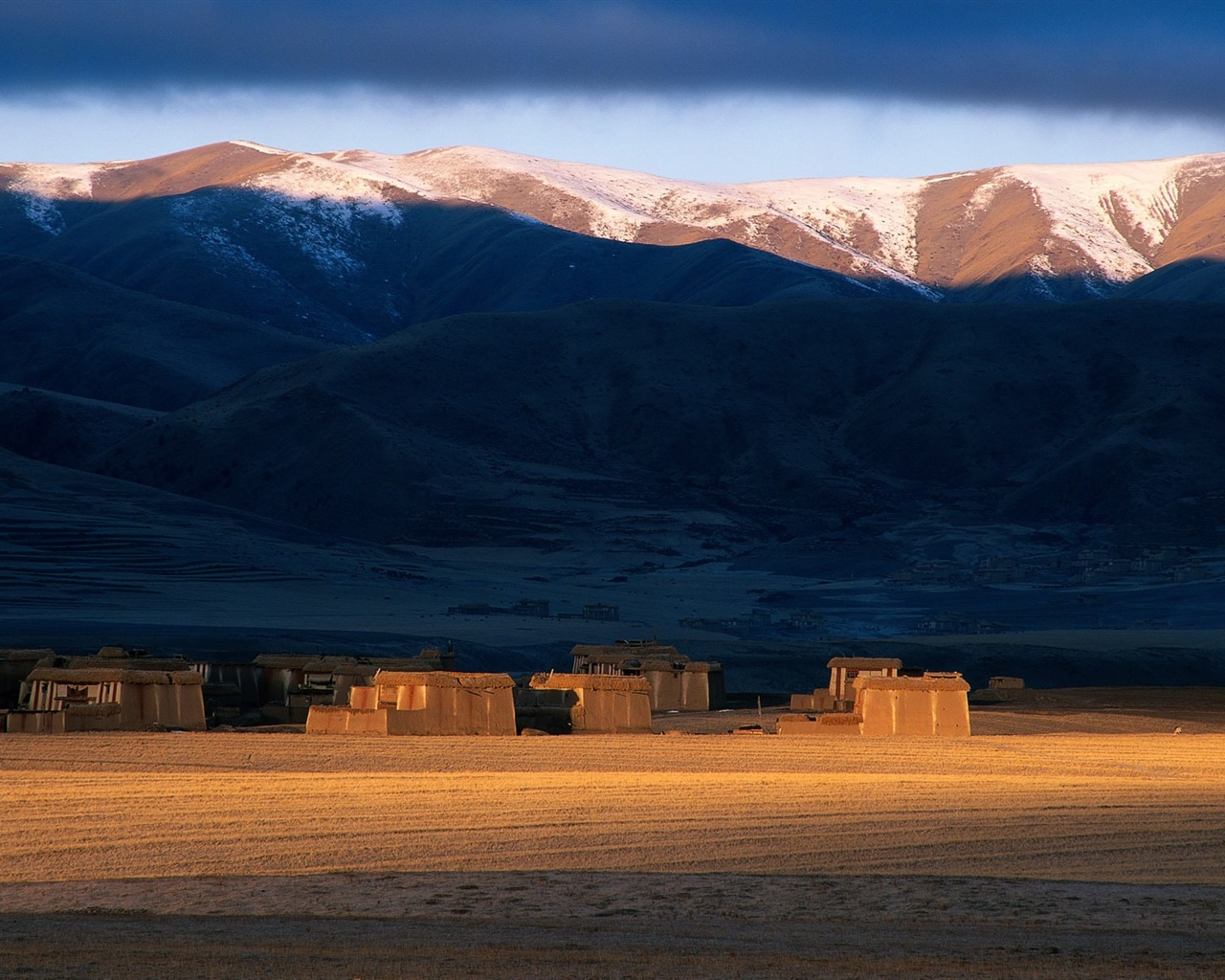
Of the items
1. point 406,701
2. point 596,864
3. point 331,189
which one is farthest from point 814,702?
point 331,189

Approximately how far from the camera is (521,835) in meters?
14.2

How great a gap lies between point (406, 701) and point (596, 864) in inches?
463

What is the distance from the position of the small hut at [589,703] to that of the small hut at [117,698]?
4.57 m

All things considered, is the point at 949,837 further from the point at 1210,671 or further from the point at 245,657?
the point at 1210,671

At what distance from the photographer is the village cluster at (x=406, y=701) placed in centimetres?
2434

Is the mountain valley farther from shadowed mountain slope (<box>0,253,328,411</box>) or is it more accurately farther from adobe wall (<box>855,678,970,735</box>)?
adobe wall (<box>855,678,970,735</box>)

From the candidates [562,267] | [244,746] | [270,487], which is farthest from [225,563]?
[562,267]

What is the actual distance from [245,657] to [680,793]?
2568 cm

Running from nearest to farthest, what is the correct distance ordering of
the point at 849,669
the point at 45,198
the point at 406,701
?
the point at 406,701, the point at 849,669, the point at 45,198

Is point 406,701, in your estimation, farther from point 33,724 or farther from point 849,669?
point 849,669

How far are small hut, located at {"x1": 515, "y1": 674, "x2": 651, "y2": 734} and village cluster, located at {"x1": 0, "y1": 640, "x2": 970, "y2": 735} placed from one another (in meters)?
Result: 0.02

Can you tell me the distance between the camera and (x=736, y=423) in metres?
96.7

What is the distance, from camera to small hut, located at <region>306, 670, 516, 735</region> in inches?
950

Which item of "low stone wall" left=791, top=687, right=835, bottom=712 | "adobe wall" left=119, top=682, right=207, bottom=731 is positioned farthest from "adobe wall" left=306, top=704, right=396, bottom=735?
"low stone wall" left=791, top=687, right=835, bottom=712
